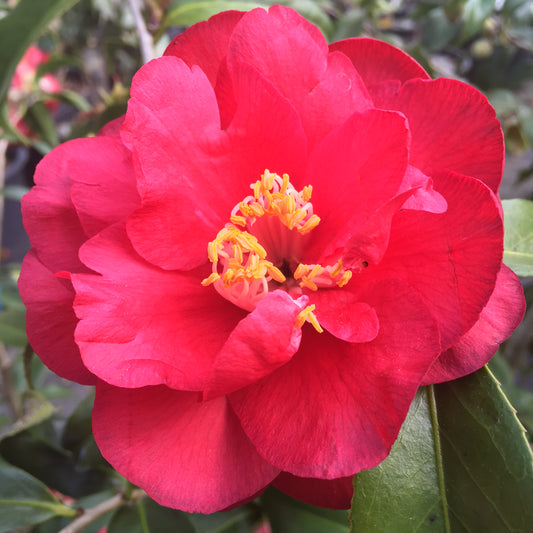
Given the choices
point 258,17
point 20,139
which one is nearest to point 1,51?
point 20,139

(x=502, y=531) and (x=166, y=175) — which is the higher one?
(x=166, y=175)

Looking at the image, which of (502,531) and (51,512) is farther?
(51,512)

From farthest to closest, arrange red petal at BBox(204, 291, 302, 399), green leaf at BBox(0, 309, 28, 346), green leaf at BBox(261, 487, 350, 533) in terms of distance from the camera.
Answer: green leaf at BBox(0, 309, 28, 346) < green leaf at BBox(261, 487, 350, 533) < red petal at BBox(204, 291, 302, 399)

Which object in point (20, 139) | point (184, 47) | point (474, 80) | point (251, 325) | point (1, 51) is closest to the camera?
point (251, 325)

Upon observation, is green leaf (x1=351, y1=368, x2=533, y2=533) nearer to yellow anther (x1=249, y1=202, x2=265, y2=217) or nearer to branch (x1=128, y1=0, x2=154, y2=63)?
yellow anther (x1=249, y1=202, x2=265, y2=217)

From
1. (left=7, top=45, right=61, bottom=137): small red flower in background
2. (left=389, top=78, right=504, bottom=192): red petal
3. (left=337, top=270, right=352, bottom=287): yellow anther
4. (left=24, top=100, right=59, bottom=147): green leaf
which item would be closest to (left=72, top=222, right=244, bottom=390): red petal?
(left=337, top=270, right=352, bottom=287): yellow anther

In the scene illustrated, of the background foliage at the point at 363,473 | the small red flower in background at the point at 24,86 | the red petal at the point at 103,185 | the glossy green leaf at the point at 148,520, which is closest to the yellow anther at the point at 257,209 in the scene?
the red petal at the point at 103,185

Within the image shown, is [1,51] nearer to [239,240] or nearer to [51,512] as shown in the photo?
[239,240]
